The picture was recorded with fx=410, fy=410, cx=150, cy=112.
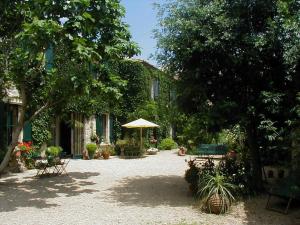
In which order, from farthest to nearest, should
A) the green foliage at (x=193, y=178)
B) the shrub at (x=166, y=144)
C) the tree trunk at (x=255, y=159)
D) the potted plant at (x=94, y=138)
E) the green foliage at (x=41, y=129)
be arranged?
the shrub at (x=166, y=144)
the potted plant at (x=94, y=138)
the green foliage at (x=41, y=129)
the tree trunk at (x=255, y=159)
the green foliage at (x=193, y=178)

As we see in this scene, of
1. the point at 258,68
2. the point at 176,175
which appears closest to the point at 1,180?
the point at 176,175

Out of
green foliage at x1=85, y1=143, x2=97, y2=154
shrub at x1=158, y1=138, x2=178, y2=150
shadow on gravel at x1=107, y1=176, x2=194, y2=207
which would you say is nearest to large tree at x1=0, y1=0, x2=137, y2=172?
shadow on gravel at x1=107, y1=176, x2=194, y2=207

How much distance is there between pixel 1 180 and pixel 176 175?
5944 mm

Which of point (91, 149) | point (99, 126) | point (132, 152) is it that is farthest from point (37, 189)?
point (99, 126)

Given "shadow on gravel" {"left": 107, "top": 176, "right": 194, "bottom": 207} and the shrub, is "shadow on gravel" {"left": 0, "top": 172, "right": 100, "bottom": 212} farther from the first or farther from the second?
the shrub

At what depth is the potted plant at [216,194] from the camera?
8764 millimetres

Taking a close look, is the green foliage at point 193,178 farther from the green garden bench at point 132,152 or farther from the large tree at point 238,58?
the green garden bench at point 132,152

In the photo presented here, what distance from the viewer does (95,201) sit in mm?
10055

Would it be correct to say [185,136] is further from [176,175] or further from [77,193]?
[77,193]

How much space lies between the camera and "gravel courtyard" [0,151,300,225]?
824cm

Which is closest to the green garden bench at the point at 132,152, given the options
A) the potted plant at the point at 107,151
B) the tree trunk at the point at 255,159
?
the potted plant at the point at 107,151

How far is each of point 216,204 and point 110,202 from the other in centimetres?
267

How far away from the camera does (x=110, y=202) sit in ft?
32.6

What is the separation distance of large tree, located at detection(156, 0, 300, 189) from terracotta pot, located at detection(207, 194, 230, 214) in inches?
71.4
